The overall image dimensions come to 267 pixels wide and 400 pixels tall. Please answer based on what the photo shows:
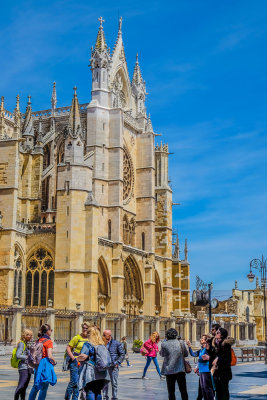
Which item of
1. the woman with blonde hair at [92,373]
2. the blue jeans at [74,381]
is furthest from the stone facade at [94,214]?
the woman with blonde hair at [92,373]

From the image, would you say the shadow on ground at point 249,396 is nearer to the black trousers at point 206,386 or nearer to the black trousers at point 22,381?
the black trousers at point 206,386

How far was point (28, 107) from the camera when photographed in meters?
44.8

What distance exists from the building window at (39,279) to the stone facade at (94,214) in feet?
0.20

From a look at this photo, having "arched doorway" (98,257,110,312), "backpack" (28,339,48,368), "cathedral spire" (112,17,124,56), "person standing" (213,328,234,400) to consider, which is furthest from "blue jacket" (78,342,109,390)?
"cathedral spire" (112,17,124,56)

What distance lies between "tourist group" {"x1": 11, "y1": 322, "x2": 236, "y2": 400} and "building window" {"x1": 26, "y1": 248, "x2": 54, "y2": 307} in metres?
26.6

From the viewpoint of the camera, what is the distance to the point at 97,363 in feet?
27.1

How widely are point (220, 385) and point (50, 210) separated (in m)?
33.7

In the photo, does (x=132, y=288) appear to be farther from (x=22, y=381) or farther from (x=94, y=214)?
(x=22, y=381)

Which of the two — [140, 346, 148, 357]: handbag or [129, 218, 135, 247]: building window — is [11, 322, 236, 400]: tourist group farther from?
[129, 218, 135, 247]: building window

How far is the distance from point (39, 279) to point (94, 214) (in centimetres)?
525

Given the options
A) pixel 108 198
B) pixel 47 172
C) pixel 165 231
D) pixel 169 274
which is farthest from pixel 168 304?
pixel 47 172

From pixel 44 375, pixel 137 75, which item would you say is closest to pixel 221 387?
pixel 44 375

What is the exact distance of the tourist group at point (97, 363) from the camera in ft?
27.3

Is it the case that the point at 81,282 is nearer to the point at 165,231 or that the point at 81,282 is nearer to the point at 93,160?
the point at 93,160
